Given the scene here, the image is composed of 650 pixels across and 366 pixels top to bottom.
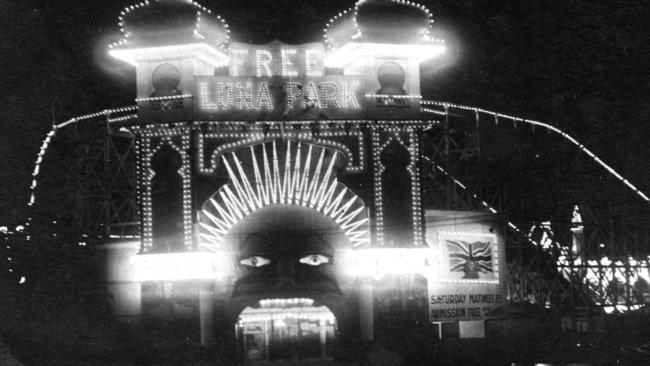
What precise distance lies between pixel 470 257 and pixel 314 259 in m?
5.37

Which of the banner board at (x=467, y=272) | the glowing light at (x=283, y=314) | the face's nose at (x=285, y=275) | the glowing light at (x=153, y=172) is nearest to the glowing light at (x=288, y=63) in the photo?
the glowing light at (x=153, y=172)

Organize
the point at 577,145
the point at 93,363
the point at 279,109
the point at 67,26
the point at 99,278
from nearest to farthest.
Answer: the point at 93,363
the point at 279,109
the point at 99,278
the point at 577,145
the point at 67,26

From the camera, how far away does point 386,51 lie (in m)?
30.7

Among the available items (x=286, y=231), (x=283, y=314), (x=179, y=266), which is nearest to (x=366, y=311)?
(x=283, y=314)

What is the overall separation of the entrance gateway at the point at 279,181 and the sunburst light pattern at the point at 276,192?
0.04 meters

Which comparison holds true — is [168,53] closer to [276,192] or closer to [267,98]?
[267,98]

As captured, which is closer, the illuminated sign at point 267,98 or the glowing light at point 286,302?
the glowing light at point 286,302

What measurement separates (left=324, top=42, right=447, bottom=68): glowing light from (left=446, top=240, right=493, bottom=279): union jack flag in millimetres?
5788

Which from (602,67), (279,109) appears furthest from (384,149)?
(602,67)

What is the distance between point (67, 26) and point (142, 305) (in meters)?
15.3

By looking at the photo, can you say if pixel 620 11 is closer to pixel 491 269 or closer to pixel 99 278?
pixel 491 269

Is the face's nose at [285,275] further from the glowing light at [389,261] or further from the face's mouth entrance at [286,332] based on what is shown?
the glowing light at [389,261]

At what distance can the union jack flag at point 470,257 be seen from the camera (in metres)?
31.8

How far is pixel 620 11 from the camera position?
41.3 metres
